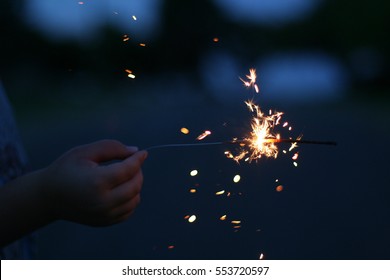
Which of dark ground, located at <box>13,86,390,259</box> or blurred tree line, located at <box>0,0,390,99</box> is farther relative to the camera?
blurred tree line, located at <box>0,0,390,99</box>

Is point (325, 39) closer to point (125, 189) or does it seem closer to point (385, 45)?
point (385, 45)

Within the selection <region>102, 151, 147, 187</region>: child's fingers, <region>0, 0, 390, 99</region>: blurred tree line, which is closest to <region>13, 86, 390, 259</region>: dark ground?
<region>102, 151, 147, 187</region>: child's fingers

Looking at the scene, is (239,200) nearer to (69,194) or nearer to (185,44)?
(69,194)

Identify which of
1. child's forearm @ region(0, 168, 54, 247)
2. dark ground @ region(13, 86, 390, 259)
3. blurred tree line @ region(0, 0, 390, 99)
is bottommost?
child's forearm @ region(0, 168, 54, 247)

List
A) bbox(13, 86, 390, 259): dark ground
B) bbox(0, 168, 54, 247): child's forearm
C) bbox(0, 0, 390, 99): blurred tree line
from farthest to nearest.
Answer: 1. bbox(0, 0, 390, 99): blurred tree line
2. bbox(13, 86, 390, 259): dark ground
3. bbox(0, 168, 54, 247): child's forearm

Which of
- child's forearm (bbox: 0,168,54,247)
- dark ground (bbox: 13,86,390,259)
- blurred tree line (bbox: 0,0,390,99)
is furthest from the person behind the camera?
blurred tree line (bbox: 0,0,390,99)

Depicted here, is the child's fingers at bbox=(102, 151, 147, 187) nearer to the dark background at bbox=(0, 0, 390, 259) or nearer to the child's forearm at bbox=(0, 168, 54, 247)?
the child's forearm at bbox=(0, 168, 54, 247)

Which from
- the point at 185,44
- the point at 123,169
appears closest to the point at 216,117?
the point at 185,44

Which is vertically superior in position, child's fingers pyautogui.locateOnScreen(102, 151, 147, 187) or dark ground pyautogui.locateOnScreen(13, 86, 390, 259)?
dark ground pyautogui.locateOnScreen(13, 86, 390, 259)
